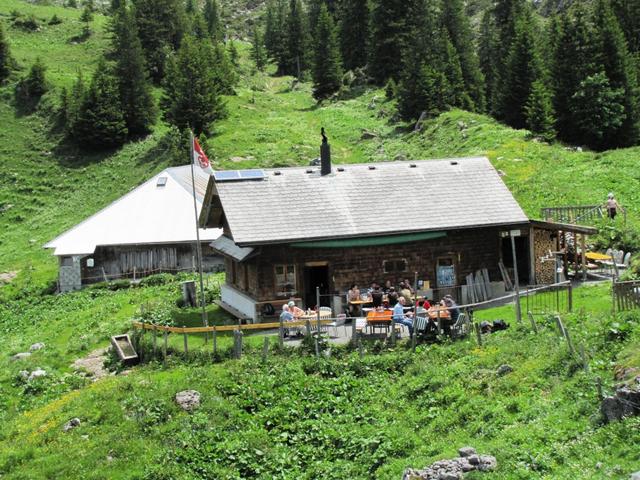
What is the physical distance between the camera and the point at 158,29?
93.4m

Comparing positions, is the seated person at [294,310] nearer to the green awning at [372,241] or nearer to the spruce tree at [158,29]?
the green awning at [372,241]

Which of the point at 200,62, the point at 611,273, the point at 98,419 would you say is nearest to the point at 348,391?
the point at 98,419

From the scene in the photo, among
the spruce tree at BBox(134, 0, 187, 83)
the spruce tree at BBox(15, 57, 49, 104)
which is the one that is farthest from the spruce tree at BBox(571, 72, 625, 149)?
A: the spruce tree at BBox(15, 57, 49, 104)

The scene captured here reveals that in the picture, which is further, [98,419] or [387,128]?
[387,128]

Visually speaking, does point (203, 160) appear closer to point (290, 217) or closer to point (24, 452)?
point (290, 217)

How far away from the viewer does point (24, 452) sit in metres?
21.2

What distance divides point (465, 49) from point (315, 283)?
54.5m

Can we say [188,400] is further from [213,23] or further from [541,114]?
[213,23]

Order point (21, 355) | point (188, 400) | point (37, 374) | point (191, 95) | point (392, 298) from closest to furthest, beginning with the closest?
point (188, 400)
point (37, 374)
point (392, 298)
point (21, 355)
point (191, 95)

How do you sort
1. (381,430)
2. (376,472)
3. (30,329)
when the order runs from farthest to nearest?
(30,329) < (381,430) < (376,472)

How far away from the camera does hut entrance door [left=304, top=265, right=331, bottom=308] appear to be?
31.4 m

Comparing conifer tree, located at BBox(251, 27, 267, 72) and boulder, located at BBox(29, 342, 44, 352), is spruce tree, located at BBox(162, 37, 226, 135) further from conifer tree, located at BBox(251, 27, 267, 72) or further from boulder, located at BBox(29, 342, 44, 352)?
conifer tree, located at BBox(251, 27, 267, 72)

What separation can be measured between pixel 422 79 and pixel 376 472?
5236 centimetres

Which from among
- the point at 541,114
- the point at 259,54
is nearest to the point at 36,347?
the point at 541,114
